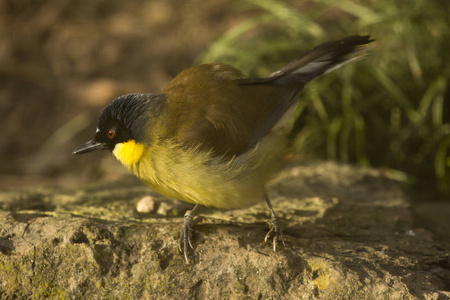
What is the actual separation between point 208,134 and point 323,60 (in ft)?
3.72

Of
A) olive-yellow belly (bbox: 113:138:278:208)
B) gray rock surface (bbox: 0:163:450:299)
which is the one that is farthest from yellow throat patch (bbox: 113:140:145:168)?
gray rock surface (bbox: 0:163:450:299)

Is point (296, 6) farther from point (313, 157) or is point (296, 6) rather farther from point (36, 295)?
Answer: point (36, 295)

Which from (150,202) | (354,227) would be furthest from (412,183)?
(150,202)

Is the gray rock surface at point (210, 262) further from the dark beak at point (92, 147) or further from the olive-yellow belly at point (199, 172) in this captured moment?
the dark beak at point (92, 147)

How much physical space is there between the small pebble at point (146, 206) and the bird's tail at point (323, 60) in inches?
47.3

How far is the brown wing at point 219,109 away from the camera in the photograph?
3277 millimetres

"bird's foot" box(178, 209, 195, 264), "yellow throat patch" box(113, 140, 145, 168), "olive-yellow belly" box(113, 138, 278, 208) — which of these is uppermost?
"yellow throat patch" box(113, 140, 145, 168)

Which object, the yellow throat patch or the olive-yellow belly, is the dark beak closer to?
the yellow throat patch

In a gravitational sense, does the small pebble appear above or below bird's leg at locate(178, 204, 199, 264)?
above

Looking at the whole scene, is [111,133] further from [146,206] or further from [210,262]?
[210,262]

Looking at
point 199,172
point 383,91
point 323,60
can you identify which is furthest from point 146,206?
point 383,91

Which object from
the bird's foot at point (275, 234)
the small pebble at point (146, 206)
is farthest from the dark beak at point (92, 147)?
the bird's foot at point (275, 234)

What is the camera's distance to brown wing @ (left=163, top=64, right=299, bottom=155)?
3.28 metres

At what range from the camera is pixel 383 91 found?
18.7 ft
